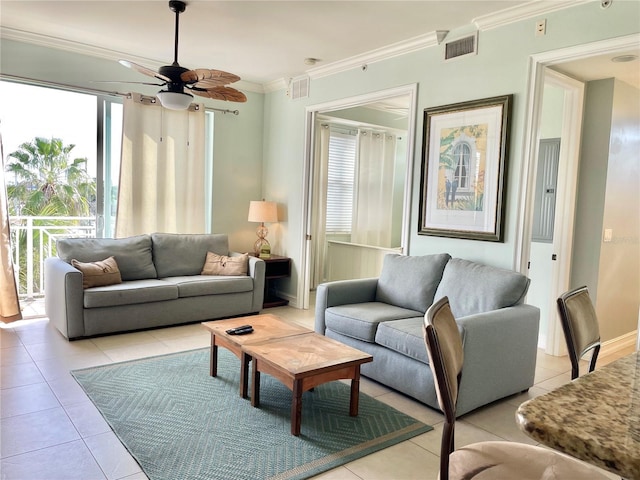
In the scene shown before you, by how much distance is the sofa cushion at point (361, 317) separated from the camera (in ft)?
10.8

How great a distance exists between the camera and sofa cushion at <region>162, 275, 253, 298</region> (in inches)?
179

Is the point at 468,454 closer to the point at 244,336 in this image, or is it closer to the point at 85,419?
the point at 244,336

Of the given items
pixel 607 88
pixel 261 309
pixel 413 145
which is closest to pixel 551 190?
pixel 607 88

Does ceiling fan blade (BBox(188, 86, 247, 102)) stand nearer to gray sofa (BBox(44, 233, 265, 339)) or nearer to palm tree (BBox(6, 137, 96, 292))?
gray sofa (BBox(44, 233, 265, 339))

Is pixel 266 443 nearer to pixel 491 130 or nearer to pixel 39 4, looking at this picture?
pixel 491 130

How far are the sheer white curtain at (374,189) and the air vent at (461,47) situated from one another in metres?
2.74

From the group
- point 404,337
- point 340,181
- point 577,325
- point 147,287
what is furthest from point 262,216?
point 577,325

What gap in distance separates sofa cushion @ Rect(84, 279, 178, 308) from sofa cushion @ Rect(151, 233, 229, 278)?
14.2 inches

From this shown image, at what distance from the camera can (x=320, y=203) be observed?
6.25 m

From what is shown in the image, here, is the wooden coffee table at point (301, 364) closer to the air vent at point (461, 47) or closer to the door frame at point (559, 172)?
the door frame at point (559, 172)

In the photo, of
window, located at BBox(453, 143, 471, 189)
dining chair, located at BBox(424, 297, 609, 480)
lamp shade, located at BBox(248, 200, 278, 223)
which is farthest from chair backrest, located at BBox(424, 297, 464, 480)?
lamp shade, located at BBox(248, 200, 278, 223)

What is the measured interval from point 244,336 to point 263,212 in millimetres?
2677

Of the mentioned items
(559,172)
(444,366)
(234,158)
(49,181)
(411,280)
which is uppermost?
(234,158)

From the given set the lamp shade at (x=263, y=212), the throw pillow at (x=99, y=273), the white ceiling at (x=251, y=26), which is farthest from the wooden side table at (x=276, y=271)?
the white ceiling at (x=251, y=26)
